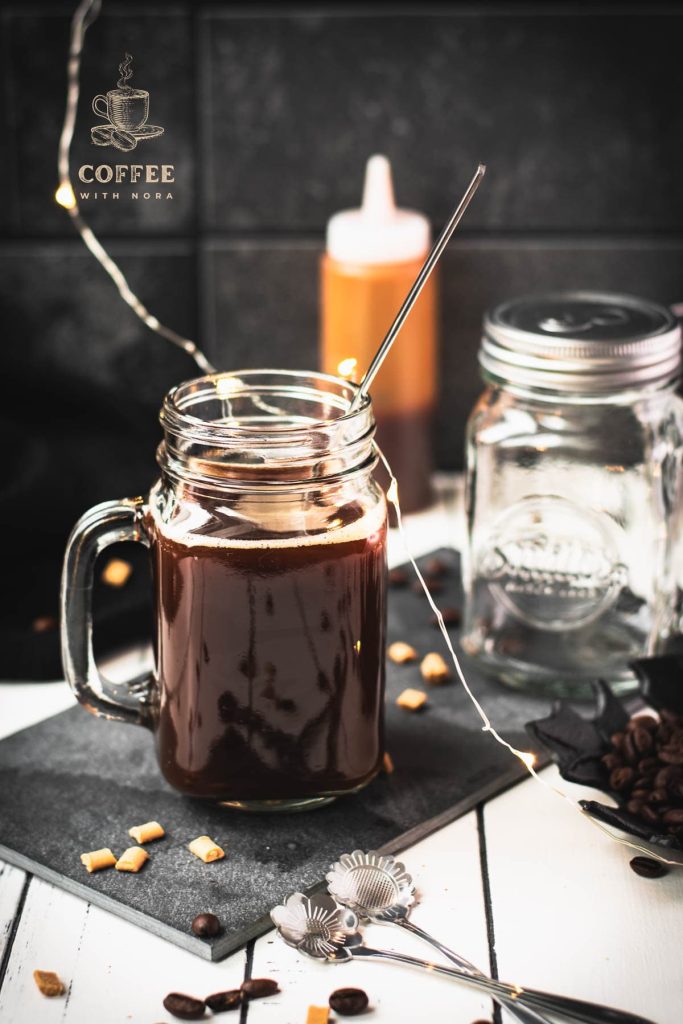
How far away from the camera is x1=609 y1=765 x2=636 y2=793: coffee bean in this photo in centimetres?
75

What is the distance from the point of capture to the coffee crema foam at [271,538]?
0.68 m

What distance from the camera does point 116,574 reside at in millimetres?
→ 1006

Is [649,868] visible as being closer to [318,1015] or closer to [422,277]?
[318,1015]

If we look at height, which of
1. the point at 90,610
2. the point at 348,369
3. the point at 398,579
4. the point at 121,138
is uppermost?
the point at 121,138

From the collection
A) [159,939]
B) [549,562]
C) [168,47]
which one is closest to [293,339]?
[168,47]

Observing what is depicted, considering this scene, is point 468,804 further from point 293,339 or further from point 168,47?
point 168,47

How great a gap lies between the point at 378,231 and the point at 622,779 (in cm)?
56

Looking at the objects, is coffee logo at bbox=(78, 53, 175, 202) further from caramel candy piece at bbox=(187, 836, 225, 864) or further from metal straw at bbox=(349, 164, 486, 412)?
caramel candy piece at bbox=(187, 836, 225, 864)

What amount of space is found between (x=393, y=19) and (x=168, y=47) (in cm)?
20

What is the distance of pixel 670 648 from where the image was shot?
912 millimetres

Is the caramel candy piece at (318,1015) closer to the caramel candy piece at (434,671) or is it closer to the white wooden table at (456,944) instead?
the white wooden table at (456,944)

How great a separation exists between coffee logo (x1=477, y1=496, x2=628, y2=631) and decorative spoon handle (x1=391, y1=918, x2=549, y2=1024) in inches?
11.6

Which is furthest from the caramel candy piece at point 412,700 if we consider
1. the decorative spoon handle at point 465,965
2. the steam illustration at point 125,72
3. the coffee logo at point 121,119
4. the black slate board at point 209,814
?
the steam illustration at point 125,72

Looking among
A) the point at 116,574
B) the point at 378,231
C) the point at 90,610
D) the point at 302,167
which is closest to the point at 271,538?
the point at 90,610
